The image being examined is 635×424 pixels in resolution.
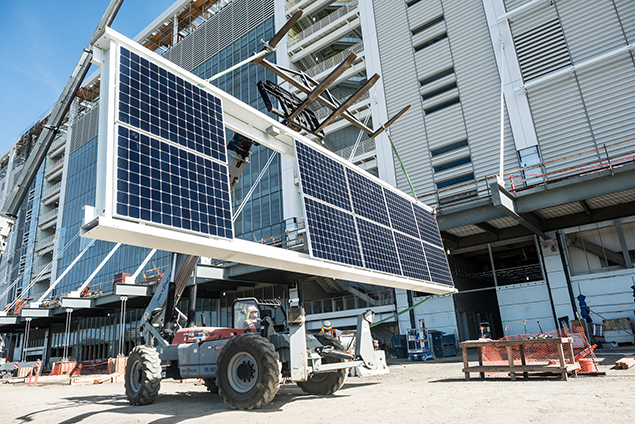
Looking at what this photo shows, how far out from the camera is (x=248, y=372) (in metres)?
8.54

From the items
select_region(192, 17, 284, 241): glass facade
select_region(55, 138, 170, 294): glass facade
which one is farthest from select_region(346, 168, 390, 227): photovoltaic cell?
select_region(55, 138, 170, 294): glass facade

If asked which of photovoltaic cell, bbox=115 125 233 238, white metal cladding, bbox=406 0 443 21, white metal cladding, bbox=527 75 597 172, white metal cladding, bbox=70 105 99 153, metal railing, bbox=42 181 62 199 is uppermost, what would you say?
white metal cladding, bbox=70 105 99 153

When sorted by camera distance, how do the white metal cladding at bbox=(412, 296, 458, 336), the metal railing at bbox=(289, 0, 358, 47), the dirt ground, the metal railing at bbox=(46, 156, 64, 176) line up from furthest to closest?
the metal railing at bbox=(46, 156, 64, 176), the metal railing at bbox=(289, 0, 358, 47), the white metal cladding at bbox=(412, 296, 458, 336), the dirt ground

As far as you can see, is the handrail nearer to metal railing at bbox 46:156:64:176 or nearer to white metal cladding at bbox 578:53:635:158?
metal railing at bbox 46:156:64:176

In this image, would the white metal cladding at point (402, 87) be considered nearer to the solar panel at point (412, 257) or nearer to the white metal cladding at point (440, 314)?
the white metal cladding at point (440, 314)

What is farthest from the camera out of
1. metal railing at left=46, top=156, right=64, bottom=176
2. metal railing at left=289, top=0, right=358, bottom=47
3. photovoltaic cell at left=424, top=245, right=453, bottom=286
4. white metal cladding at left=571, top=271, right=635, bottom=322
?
metal railing at left=46, top=156, right=64, bottom=176

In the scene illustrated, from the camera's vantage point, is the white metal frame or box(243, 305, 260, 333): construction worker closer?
the white metal frame

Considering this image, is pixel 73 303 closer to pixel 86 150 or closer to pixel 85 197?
pixel 85 197

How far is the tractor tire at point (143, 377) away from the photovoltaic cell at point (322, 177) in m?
6.30

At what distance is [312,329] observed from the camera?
95.4 feet

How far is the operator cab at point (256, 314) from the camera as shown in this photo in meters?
11.3

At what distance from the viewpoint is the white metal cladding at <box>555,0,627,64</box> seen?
71.7 ft

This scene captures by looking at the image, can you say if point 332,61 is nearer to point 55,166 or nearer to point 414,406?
point 414,406

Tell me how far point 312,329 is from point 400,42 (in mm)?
22218
